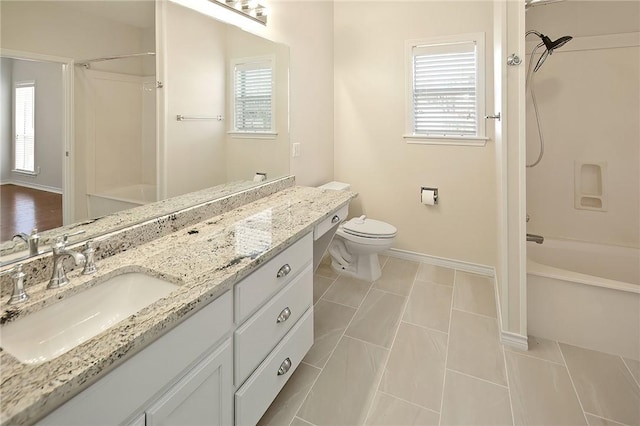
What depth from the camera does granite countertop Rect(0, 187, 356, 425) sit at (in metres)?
0.59

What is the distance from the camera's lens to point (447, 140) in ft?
9.86

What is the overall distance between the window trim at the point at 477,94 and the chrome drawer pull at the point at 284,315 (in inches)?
87.9

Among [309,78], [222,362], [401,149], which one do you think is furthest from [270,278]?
[401,149]

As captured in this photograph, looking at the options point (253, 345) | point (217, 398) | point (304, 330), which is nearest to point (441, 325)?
point (304, 330)

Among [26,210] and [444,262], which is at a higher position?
[26,210]

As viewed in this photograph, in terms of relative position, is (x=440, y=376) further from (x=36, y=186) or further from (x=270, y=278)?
(x=36, y=186)

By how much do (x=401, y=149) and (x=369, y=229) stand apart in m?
0.91

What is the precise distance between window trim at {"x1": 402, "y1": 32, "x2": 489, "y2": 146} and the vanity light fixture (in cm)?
143

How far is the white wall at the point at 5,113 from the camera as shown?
95 centimetres

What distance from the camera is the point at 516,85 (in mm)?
1848

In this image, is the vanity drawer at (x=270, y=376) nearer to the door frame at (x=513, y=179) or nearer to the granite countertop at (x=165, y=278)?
the granite countertop at (x=165, y=278)

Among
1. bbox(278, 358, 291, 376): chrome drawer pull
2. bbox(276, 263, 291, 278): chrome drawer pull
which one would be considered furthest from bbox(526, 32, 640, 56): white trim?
bbox(278, 358, 291, 376): chrome drawer pull

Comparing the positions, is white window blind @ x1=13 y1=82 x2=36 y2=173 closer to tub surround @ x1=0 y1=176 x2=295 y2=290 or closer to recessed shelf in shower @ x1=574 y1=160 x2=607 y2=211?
tub surround @ x1=0 y1=176 x2=295 y2=290

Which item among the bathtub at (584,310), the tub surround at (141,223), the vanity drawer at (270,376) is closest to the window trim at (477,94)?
the bathtub at (584,310)
